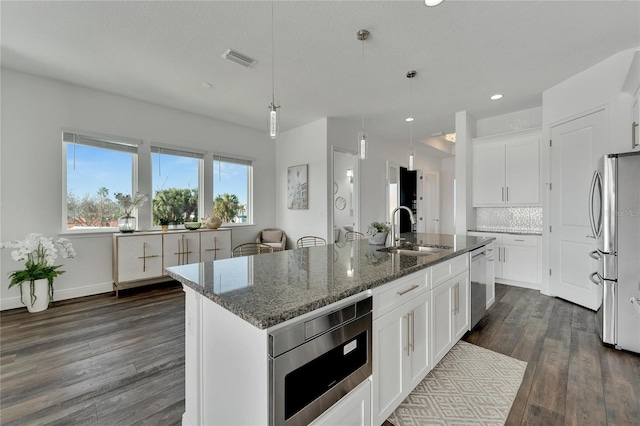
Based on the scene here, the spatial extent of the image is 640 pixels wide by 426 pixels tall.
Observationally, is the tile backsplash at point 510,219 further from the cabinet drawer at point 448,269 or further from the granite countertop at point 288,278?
the granite countertop at point 288,278

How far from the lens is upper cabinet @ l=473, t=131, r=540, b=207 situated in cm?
423

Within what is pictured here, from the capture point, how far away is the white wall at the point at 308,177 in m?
4.87

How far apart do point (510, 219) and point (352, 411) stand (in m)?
4.86

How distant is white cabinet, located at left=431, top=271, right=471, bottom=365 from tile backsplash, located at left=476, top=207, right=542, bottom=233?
3061 mm

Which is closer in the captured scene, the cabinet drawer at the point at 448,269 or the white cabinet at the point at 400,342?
the white cabinet at the point at 400,342

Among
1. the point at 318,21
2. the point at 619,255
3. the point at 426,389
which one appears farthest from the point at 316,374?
the point at 619,255

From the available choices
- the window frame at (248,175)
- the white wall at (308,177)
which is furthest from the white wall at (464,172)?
the window frame at (248,175)

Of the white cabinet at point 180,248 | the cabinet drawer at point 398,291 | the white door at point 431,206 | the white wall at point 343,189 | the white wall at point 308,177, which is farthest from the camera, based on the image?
the white door at point 431,206

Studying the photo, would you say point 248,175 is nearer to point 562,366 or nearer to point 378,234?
point 378,234

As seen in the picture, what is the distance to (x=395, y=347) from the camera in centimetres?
148

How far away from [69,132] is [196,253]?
2.33 metres

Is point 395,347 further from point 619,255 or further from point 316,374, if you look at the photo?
point 619,255

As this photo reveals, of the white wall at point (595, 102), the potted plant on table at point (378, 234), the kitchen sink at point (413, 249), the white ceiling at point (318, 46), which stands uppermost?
the white ceiling at point (318, 46)

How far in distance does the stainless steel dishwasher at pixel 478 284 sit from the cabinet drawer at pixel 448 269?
0.19 metres
